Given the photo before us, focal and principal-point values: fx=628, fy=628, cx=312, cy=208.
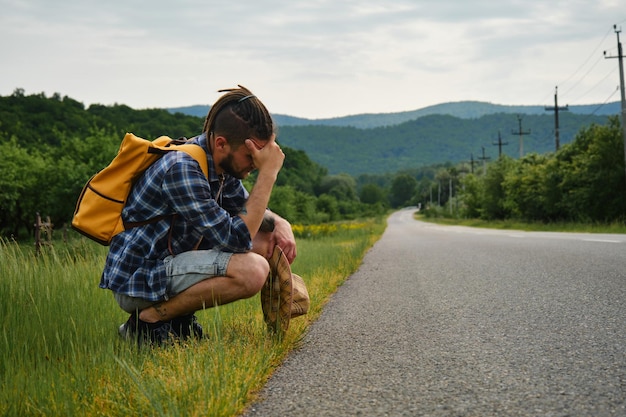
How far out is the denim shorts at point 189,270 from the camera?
3.28 meters

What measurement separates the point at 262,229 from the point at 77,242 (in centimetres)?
432

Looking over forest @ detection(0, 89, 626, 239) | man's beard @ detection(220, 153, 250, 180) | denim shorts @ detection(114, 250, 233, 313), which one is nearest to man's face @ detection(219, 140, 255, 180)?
man's beard @ detection(220, 153, 250, 180)

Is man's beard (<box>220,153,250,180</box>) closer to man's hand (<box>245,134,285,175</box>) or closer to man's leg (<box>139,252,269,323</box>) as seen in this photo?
man's hand (<box>245,134,285,175</box>)

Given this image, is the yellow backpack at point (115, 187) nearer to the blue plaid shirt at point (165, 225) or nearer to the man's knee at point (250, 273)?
the blue plaid shirt at point (165, 225)

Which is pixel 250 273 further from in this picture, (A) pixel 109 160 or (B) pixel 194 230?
(A) pixel 109 160

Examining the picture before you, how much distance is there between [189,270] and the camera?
3.27 m

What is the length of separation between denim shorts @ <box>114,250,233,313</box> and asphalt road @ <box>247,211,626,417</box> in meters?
0.62

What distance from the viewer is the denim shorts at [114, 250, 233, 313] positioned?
3275 mm

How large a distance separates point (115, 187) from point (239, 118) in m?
0.73

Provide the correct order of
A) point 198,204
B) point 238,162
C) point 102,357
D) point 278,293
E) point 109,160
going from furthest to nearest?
point 109,160
point 278,293
point 238,162
point 198,204
point 102,357

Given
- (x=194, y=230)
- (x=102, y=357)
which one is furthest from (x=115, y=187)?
(x=102, y=357)

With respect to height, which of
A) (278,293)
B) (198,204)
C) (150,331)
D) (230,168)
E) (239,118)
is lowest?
(150,331)

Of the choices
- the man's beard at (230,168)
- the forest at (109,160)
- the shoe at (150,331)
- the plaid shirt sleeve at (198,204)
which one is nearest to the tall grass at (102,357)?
the shoe at (150,331)

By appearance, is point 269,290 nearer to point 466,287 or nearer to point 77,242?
point 466,287
